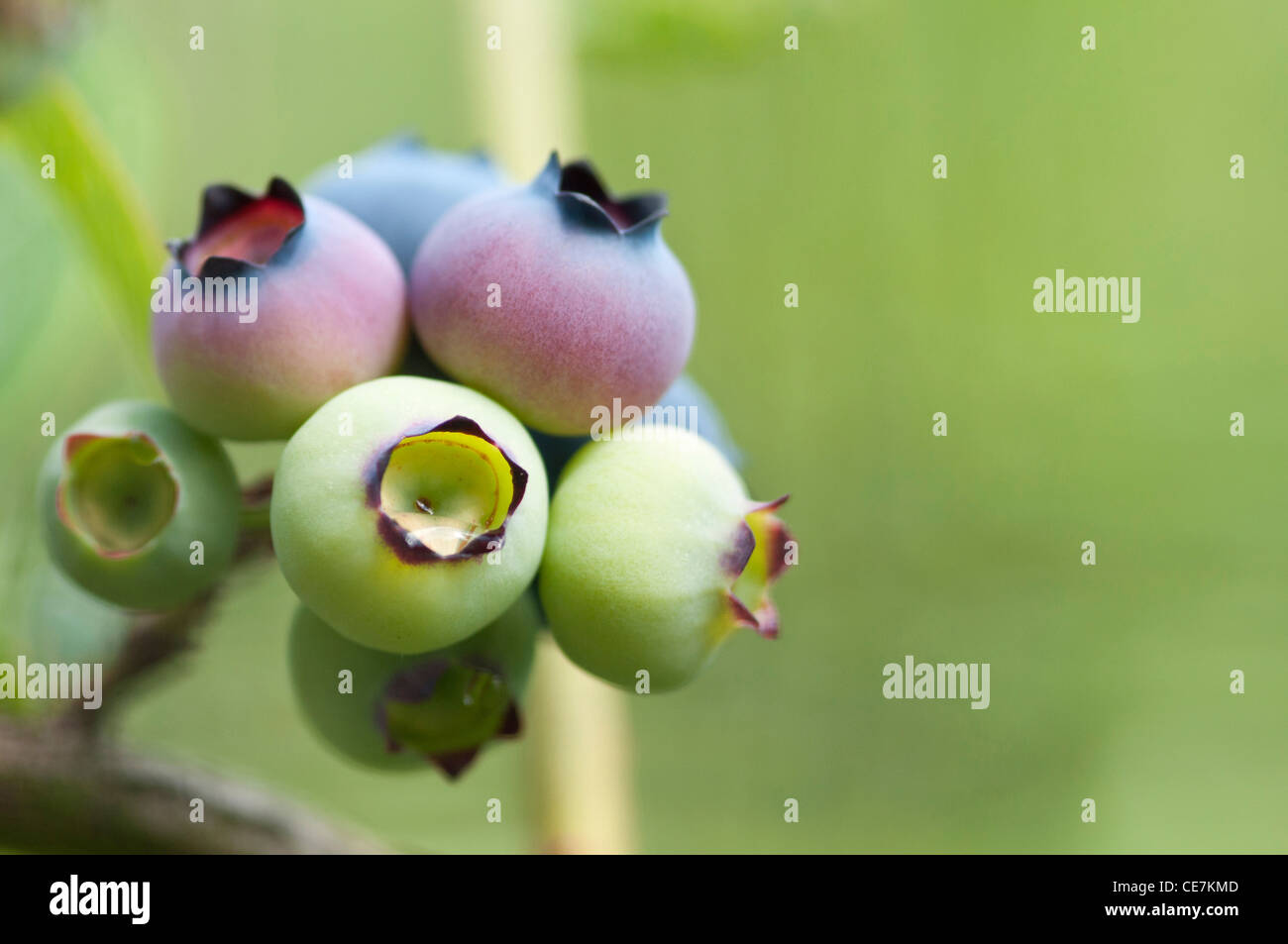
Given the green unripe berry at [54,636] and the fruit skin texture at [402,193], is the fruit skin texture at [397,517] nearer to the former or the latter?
the fruit skin texture at [402,193]

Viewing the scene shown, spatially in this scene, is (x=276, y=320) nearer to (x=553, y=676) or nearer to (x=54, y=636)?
(x=54, y=636)

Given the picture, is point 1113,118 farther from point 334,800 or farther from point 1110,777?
point 334,800

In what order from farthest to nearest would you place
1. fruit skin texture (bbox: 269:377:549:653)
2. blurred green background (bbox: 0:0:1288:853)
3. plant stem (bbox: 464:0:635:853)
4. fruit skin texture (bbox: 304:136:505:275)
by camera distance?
blurred green background (bbox: 0:0:1288:853) → plant stem (bbox: 464:0:635:853) → fruit skin texture (bbox: 304:136:505:275) → fruit skin texture (bbox: 269:377:549:653)

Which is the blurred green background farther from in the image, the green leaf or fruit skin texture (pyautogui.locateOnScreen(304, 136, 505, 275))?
fruit skin texture (pyautogui.locateOnScreen(304, 136, 505, 275))

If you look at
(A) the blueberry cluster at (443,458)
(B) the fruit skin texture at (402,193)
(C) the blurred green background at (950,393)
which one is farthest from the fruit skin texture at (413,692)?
(C) the blurred green background at (950,393)

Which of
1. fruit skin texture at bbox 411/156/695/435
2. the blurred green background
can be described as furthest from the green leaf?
the blurred green background
